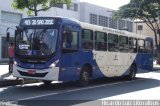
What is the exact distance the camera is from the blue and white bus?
52.2ft

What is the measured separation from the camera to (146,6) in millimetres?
47094

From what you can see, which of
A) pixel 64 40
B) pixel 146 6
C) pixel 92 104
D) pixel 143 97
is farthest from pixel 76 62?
pixel 146 6

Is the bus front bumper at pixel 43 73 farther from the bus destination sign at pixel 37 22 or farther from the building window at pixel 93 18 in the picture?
the building window at pixel 93 18

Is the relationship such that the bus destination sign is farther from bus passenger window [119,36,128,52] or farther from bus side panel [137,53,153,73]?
bus side panel [137,53,153,73]

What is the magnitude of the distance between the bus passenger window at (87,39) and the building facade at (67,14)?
3689cm

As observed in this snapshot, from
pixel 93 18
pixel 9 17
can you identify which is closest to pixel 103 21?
pixel 93 18

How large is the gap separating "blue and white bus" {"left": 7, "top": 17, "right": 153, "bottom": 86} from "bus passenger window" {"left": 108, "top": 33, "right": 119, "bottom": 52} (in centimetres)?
5

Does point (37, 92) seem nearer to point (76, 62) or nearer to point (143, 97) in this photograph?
point (76, 62)

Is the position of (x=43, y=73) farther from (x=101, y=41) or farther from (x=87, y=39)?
(x=101, y=41)

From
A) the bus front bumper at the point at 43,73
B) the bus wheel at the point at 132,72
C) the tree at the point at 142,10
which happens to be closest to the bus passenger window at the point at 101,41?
the bus front bumper at the point at 43,73

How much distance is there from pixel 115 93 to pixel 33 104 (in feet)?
14.9

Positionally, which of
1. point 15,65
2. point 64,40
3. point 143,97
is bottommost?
point 143,97

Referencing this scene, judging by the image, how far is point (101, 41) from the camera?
64.6ft

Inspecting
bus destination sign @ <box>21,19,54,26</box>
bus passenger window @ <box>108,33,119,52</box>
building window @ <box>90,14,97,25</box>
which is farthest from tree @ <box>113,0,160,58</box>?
bus destination sign @ <box>21,19,54,26</box>
